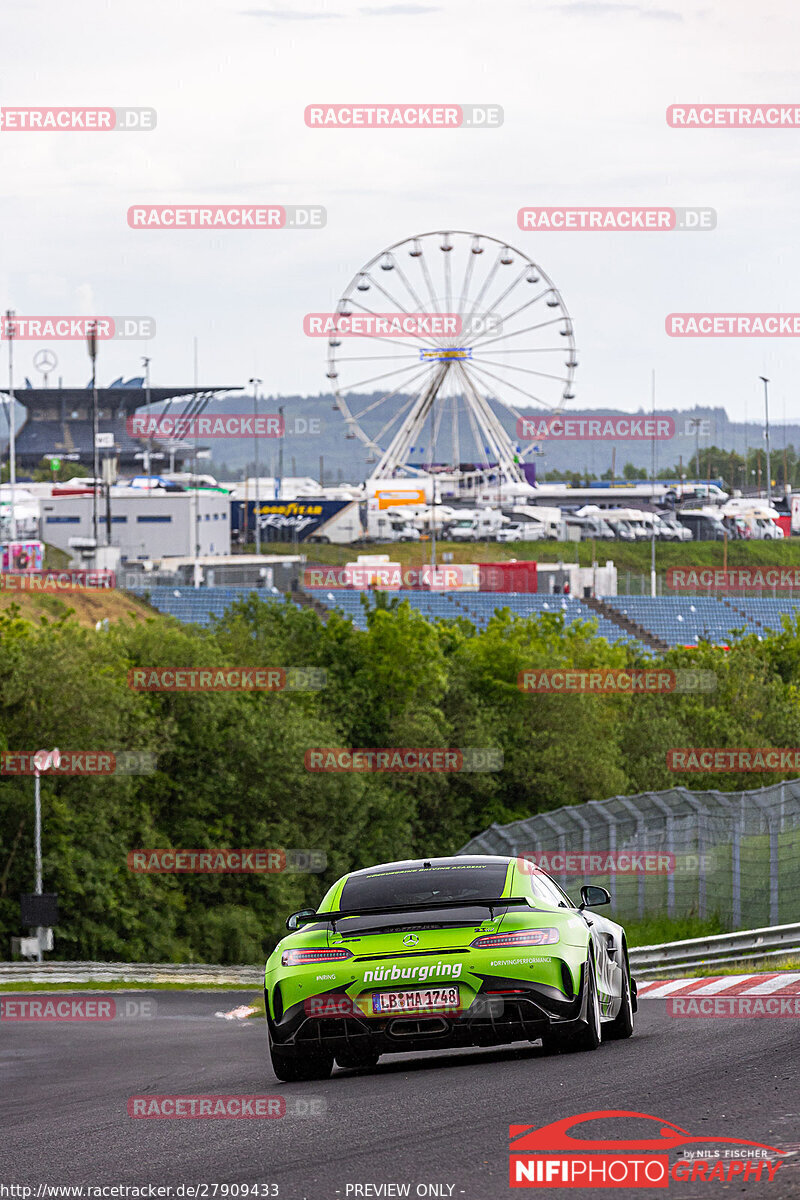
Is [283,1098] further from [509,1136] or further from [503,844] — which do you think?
[503,844]

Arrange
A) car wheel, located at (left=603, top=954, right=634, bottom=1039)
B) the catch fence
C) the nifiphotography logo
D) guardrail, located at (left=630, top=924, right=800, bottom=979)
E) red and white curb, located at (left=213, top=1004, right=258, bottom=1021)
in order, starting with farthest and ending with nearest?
the catch fence → red and white curb, located at (left=213, top=1004, right=258, bottom=1021) → guardrail, located at (left=630, top=924, right=800, bottom=979) → car wheel, located at (left=603, top=954, right=634, bottom=1039) → the nifiphotography logo

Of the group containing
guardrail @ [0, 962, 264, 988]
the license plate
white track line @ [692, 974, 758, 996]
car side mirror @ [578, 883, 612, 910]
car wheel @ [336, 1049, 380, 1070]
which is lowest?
guardrail @ [0, 962, 264, 988]

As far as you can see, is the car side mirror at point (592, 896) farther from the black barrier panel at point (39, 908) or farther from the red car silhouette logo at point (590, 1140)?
the black barrier panel at point (39, 908)

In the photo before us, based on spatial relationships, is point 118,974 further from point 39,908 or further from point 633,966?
point 633,966

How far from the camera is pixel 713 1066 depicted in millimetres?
8539

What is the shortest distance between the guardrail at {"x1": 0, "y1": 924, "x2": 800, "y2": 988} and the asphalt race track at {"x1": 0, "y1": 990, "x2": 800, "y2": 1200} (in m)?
5.96

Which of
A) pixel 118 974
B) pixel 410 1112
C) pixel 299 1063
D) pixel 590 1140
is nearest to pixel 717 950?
pixel 299 1063

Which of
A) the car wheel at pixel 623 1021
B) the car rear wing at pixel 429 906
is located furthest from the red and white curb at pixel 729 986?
the car rear wing at pixel 429 906

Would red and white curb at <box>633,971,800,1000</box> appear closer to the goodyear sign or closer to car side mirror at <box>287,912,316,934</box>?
car side mirror at <box>287,912,316,934</box>

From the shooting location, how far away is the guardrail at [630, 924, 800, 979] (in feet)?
55.8

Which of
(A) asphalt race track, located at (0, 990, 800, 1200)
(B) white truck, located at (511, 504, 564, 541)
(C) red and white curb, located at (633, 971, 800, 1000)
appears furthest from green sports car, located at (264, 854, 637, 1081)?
(B) white truck, located at (511, 504, 564, 541)

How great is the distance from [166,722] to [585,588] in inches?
1849

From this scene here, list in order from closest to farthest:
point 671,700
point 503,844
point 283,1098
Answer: point 283,1098 < point 503,844 < point 671,700

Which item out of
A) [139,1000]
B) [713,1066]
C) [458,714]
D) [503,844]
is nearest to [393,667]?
[458,714]
